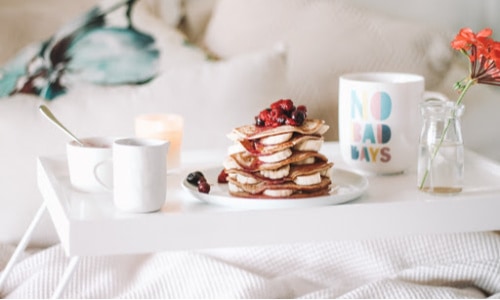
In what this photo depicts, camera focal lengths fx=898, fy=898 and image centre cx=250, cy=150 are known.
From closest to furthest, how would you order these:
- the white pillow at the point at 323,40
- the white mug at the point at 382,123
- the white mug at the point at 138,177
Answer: the white mug at the point at 138,177 → the white mug at the point at 382,123 → the white pillow at the point at 323,40

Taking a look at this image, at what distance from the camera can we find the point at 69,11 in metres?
2.09

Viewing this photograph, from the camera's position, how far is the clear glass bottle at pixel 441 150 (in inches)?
56.0

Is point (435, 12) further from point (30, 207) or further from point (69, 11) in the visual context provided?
point (30, 207)

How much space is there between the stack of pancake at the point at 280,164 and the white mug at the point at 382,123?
0.78ft

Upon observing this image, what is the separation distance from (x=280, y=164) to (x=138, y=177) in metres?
0.21

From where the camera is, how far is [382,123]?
158 centimetres

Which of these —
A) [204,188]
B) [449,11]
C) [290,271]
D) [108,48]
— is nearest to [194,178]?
[204,188]

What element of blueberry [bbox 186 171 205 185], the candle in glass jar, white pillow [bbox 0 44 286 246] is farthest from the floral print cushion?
blueberry [bbox 186 171 205 185]

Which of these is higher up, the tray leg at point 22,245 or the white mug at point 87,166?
the white mug at point 87,166

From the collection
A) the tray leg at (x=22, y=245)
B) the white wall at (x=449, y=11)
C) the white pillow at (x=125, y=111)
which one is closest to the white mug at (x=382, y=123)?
the white pillow at (x=125, y=111)

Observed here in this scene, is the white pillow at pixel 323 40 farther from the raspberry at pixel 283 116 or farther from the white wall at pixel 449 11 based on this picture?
the raspberry at pixel 283 116

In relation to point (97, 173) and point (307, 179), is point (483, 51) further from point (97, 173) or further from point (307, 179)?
point (97, 173)

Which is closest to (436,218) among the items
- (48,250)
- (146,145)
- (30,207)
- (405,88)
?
(405,88)

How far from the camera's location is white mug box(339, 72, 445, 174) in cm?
157
